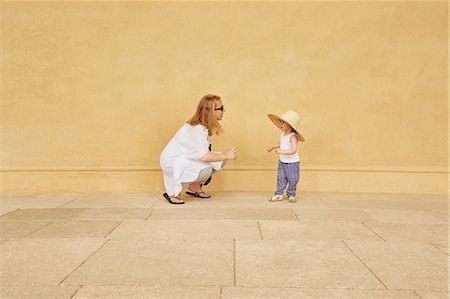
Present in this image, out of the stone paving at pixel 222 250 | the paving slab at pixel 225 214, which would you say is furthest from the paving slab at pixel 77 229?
the paving slab at pixel 225 214

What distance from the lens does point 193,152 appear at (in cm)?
454

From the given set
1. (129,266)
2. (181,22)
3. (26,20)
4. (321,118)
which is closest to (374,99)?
(321,118)

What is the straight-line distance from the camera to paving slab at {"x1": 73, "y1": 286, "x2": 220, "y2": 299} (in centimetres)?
200

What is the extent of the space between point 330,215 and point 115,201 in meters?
2.51

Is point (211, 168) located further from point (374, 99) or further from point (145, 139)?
point (374, 99)

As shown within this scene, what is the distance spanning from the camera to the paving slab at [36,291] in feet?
6.55

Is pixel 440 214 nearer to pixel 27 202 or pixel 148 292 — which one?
pixel 148 292

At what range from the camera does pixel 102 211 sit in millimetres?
4090

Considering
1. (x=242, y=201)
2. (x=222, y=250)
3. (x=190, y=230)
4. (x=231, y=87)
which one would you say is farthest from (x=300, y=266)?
(x=231, y=87)

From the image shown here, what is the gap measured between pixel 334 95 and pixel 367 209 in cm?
183

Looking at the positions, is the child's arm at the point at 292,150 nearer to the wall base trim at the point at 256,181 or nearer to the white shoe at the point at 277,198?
the white shoe at the point at 277,198

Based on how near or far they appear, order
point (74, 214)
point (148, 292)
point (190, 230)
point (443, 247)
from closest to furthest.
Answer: point (148, 292)
point (443, 247)
point (190, 230)
point (74, 214)

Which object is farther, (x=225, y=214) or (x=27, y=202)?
(x=27, y=202)

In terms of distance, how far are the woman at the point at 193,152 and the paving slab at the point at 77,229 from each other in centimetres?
113
